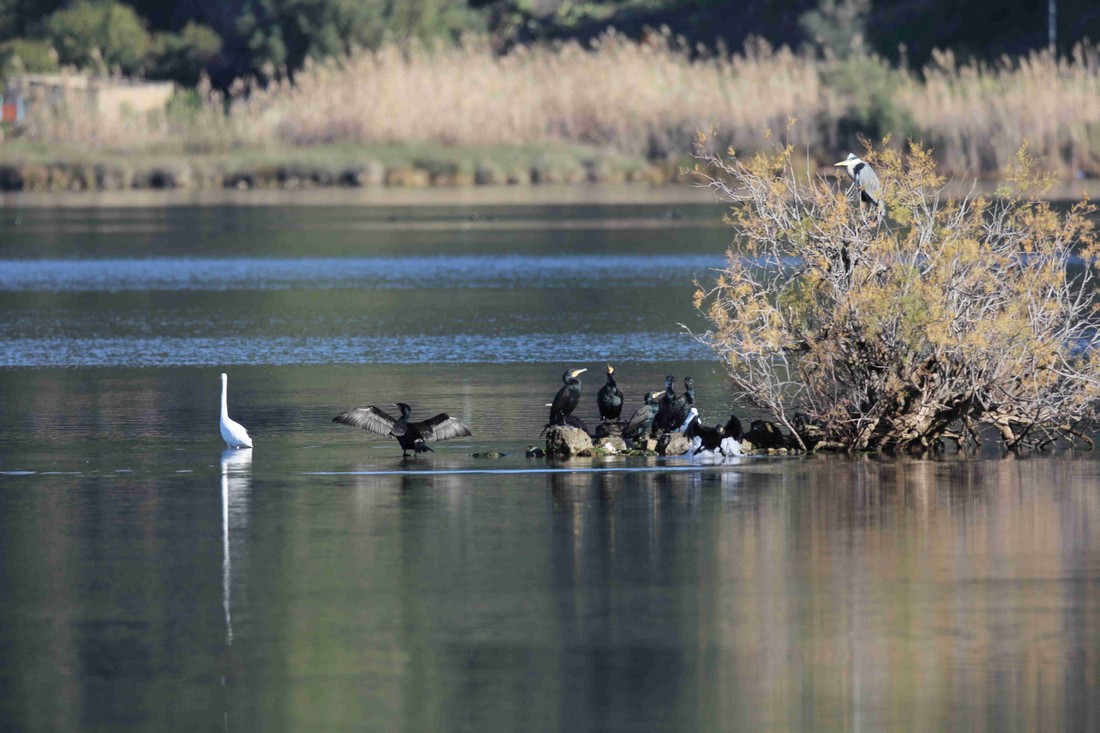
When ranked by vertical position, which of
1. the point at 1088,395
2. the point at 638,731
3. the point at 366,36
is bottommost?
the point at 638,731

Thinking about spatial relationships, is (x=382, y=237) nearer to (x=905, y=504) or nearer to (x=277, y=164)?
(x=277, y=164)

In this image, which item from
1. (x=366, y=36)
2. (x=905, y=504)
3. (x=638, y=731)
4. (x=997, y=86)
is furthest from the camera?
(x=366, y=36)

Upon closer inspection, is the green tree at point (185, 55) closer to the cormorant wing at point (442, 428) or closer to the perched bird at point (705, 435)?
the cormorant wing at point (442, 428)

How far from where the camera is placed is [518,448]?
1399cm

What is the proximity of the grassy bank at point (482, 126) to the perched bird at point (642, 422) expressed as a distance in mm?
36501

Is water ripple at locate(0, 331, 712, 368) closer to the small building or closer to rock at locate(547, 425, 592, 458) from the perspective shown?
rock at locate(547, 425, 592, 458)

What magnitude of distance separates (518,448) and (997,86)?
3718cm

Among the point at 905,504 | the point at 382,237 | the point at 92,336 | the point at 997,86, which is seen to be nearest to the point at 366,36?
the point at 997,86

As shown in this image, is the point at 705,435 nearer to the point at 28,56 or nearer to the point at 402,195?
the point at 402,195

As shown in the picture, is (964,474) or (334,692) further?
(964,474)

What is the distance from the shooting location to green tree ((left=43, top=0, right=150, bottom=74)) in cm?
7650

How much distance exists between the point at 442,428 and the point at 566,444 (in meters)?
0.74

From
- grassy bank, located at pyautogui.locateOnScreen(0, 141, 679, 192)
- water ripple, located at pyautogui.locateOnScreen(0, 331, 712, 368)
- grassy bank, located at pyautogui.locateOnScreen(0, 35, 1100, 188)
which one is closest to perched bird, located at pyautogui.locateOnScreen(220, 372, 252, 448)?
water ripple, located at pyautogui.locateOnScreen(0, 331, 712, 368)

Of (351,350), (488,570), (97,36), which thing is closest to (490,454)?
(488,570)
